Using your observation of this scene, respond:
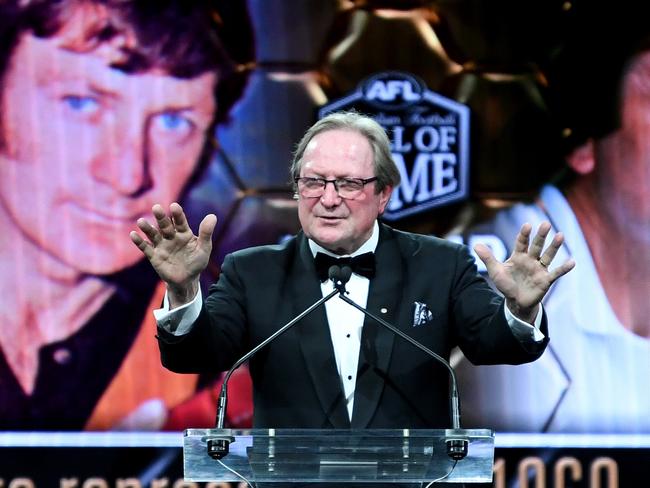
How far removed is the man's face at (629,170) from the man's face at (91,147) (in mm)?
1403

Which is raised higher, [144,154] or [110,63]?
[110,63]

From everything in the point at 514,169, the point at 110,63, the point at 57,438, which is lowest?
the point at 57,438

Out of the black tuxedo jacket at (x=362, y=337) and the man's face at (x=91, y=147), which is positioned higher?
the man's face at (x=91, y=147)

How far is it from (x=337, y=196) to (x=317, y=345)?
1.00 ft

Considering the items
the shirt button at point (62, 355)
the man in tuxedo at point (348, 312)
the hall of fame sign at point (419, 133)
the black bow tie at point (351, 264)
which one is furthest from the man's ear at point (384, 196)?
A: the shirt button at point (62, 355)

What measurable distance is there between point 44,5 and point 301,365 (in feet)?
7.07

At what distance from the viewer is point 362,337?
214cm

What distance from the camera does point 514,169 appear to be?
3682mm

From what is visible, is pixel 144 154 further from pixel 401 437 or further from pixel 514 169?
pixel 401 437

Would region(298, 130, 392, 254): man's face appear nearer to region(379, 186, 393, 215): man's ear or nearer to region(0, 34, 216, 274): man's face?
region(379, 186, 393, 215): man's ear

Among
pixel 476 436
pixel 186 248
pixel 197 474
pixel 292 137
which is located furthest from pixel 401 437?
pixel 292 137

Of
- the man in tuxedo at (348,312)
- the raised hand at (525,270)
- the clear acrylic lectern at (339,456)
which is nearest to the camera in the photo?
the clear acrylic lectern at (339,456)

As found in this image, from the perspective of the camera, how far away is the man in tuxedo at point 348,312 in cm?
199

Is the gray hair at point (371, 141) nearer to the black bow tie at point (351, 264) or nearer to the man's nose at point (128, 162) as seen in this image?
the black bow tie at point (351, 264)
